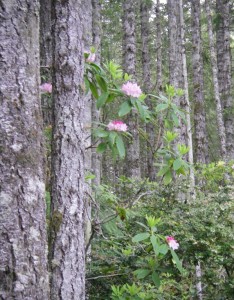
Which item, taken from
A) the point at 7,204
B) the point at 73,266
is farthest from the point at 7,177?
the point at 73,266

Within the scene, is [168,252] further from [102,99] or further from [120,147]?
[102,99]

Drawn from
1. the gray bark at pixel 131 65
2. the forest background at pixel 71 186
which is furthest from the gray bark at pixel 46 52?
the gray bark at pixel 131 65

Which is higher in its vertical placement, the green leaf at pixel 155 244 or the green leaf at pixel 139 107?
the green leaf at pixel 139 107

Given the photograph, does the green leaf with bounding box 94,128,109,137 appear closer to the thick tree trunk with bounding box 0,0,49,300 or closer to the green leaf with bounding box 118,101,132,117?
the green leaf with bounding box 118,101,132,117

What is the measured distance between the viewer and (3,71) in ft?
6.02

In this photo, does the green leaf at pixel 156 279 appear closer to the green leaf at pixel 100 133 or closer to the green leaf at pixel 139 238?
the green leaf at pixel 139 238

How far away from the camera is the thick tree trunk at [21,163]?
1.74 meters

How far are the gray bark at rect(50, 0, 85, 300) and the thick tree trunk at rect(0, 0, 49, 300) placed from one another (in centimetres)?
76

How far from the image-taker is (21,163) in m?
1.81

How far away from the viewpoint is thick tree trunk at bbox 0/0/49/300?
5.71 feet

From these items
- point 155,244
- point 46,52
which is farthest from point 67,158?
point 46,52

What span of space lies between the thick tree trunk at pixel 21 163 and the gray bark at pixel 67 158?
2.49 feet

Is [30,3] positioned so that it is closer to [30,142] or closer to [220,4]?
[30,142]

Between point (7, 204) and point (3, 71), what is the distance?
0.63m
